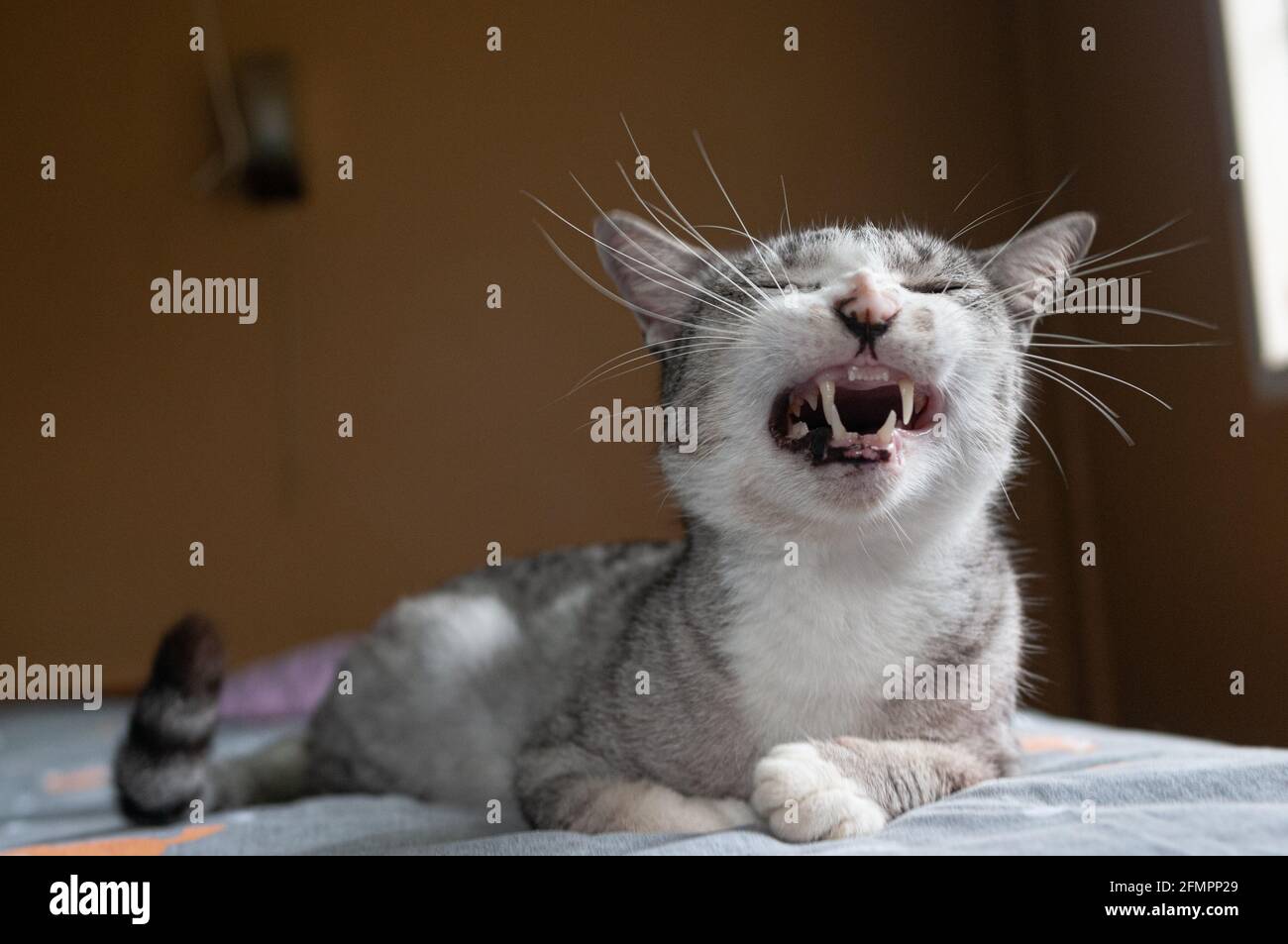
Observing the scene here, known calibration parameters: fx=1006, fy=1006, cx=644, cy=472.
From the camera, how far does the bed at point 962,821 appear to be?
854 mm

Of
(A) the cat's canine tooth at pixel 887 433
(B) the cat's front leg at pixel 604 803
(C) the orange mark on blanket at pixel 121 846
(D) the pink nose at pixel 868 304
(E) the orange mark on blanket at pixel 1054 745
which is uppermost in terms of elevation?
(D) the pink nose at pixel 868 304

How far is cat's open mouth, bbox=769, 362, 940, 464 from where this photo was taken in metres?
1.06

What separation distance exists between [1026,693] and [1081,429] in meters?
1.40

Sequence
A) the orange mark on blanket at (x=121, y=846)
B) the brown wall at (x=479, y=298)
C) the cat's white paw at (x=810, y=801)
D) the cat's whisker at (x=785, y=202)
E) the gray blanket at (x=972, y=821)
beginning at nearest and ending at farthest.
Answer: the gray blanket at (x=972, y=821) < the cat's white paw at (x=810, y=801) < the orange mark on blanket at (x=121, y=846) < the cat's whisker at (x=785, y=202) < the brown wall at (x=479, y=298)

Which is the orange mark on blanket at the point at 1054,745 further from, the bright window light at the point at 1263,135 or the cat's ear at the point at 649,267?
the cat's ear at the point at 649,267

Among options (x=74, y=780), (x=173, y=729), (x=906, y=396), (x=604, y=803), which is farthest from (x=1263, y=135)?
(x=74, y=780)

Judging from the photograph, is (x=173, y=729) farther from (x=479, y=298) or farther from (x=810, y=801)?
(x=479, y=298)

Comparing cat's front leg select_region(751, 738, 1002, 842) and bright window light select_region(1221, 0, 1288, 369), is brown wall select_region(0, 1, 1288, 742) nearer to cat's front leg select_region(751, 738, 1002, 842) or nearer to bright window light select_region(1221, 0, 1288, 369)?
bright window light select_region(1221, 0, 1288, 369)

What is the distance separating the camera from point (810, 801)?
97cm

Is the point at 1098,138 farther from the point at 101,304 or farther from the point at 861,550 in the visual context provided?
the point at 101,304

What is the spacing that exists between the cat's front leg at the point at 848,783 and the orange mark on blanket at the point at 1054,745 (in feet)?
1.61

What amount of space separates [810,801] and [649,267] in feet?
2.19

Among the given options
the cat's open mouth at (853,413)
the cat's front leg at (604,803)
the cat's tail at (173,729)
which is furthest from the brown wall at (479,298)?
the cat's tail at (173,729)
